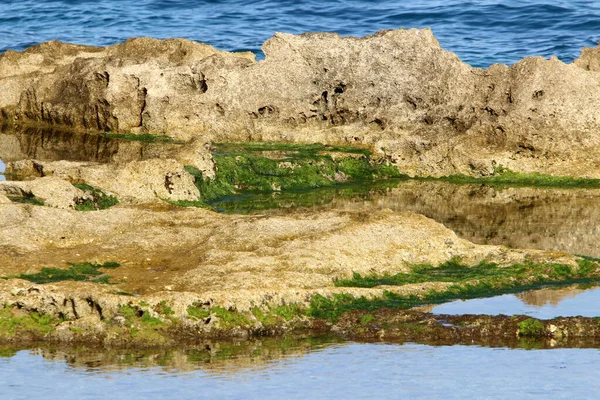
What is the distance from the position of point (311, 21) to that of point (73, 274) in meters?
43.9

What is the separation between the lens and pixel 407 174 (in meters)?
38.1

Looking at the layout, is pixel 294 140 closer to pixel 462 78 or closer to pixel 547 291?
pixel 462 78

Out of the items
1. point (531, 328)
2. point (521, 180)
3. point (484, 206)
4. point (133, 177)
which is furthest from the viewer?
point (521, 180)

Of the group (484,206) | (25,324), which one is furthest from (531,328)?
(484,206)

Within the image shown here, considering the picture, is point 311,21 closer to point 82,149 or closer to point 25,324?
point 82,149

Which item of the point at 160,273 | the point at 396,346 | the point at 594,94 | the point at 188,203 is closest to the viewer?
the point at 396,346

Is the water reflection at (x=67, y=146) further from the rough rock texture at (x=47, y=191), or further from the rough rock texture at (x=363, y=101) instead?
the rough rock texture at (x=47, y=191)

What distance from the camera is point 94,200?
2956 cm

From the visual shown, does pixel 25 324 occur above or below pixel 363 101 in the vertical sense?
above

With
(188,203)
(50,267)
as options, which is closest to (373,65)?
(188,203)

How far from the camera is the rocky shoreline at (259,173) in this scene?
70.0 feet

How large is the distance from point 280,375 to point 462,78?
878 inches

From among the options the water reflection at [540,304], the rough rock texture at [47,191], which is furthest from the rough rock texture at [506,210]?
the rough rock texture at [47,191]

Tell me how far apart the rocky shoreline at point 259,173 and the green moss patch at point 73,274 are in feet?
0.12
